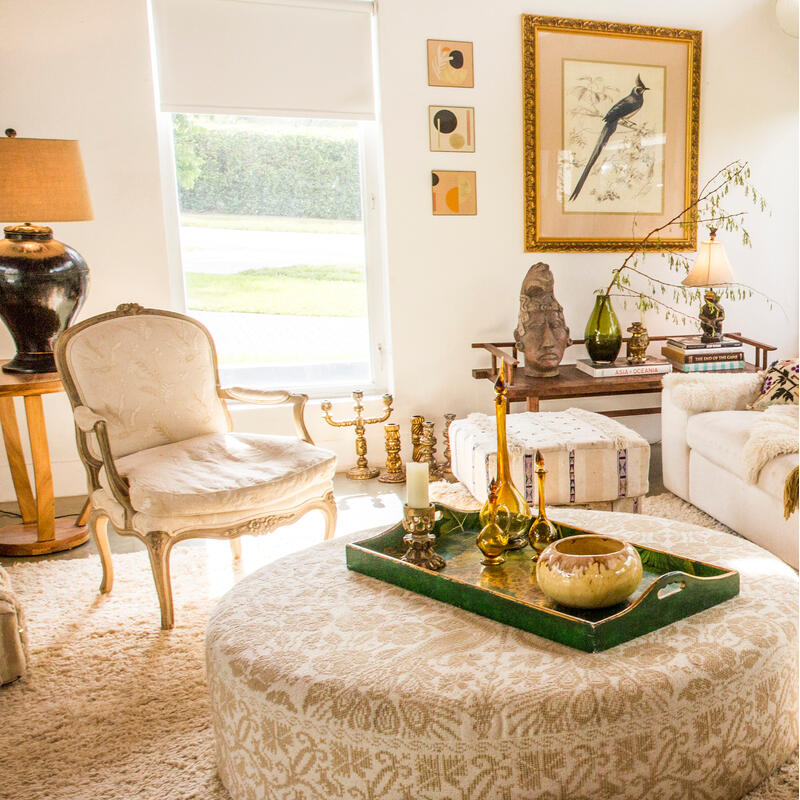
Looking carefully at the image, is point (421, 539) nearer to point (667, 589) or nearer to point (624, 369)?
point (667, 589)

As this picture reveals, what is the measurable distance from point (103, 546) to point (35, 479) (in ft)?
2.01

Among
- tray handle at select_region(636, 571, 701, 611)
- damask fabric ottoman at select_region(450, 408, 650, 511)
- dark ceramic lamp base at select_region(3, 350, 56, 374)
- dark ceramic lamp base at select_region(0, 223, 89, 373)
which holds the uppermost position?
dark ceramic lamp base at select_region(0, 223, 89, 373)

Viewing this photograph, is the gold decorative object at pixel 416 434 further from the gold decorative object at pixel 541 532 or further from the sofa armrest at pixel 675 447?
the gold decorative object at pixel 541 532

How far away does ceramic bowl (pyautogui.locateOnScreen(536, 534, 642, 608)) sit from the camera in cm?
137

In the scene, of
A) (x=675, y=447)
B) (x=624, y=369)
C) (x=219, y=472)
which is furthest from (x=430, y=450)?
(x=219, y=472)

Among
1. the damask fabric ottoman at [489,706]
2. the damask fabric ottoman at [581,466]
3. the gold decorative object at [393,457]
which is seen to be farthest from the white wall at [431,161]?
the damask fabric ottoman at [489,706]

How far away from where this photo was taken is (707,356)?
374 centimetres

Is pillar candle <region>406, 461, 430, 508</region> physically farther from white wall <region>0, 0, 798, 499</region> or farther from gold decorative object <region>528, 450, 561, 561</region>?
white wall <region>0, 0, 798, 499</region>

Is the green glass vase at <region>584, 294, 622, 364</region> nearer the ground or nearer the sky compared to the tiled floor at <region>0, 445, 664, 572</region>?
nearer the sky

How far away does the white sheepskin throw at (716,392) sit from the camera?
119 inches

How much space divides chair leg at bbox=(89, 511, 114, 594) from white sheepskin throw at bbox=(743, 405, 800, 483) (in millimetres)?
2106

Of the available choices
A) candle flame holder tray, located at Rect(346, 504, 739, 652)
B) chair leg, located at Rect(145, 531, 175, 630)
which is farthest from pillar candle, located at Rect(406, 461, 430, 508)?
chair leg, located at Rect(145, 531, 175, 630)

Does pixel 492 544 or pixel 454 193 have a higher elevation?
pixel 454 193

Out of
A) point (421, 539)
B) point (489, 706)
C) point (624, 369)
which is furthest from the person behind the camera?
point (624, 369)
